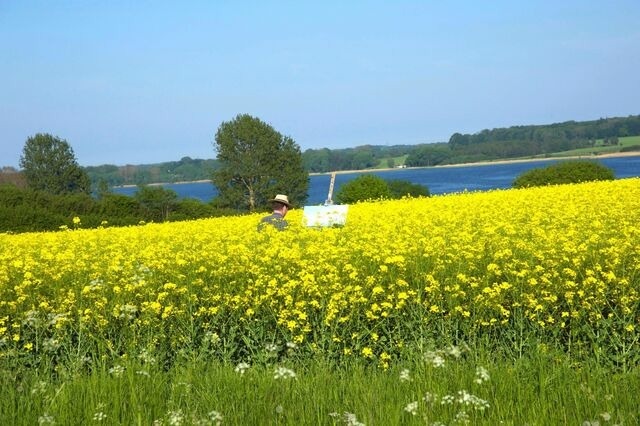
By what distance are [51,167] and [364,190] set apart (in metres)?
56.8

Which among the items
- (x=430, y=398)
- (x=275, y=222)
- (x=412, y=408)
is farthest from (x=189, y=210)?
(x=412, y=408)

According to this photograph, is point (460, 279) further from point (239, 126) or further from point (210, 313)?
point (239, 126)

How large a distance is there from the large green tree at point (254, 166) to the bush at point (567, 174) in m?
34.3

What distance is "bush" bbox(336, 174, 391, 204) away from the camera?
3750 centimetres

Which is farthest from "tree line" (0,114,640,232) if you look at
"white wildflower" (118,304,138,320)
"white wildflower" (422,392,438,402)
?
"white wildflower" (422,392,438,402)

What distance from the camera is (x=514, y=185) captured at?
3272cm

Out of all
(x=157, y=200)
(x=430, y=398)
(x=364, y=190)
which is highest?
(x=430, y=398)

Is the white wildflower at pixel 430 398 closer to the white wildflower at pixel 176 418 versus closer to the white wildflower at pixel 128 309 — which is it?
the white wildflower at pixel 176 418

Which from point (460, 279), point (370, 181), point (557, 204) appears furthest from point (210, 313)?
point (370, 181)

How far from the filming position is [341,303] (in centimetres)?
644

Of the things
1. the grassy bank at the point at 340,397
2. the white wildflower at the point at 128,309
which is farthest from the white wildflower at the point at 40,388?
the white wildflower at the point at 128,309

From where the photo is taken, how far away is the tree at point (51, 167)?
80938 millimetres

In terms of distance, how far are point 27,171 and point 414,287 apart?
277ft

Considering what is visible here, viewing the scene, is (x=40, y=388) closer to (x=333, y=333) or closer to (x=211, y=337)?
(x=211, y=337)
